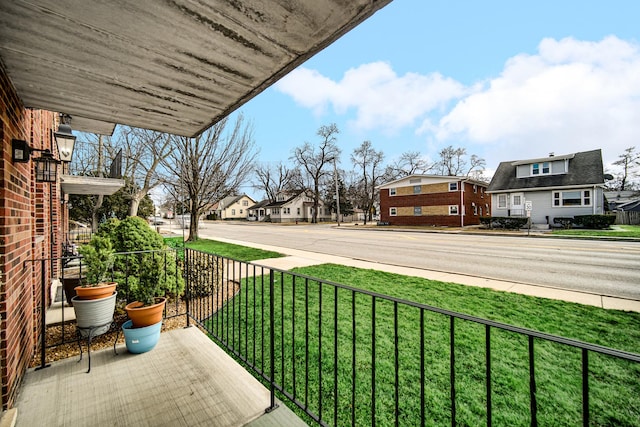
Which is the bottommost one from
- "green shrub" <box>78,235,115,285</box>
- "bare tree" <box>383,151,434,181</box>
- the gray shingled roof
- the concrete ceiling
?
"green shrub" <box>78,235,115,285</box>

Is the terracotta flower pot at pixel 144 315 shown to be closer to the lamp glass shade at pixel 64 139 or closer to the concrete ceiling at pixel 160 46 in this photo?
the concrete ceiling at pixel 160 46

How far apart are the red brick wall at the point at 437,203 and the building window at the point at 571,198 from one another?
6389 millimetres

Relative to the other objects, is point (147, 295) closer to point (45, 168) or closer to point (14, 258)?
point (14, 258)

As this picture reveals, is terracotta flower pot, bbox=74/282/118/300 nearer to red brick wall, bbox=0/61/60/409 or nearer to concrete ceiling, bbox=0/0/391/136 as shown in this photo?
red brick wall, bbox=0/61/60/409

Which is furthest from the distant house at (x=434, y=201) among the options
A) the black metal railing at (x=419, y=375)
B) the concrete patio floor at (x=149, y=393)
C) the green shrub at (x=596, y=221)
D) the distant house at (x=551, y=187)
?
the concrete patio floor at (x=149, y=393)

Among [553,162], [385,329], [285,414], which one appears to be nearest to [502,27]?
[385,329]

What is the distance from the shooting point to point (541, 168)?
23.9 m

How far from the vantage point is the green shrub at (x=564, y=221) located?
2061 centimetres

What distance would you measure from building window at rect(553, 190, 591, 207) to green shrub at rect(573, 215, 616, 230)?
2.01 metres

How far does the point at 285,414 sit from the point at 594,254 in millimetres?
12748

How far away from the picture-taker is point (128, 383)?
2639 millimetres

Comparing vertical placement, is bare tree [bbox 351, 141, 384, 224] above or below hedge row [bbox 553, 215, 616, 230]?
above

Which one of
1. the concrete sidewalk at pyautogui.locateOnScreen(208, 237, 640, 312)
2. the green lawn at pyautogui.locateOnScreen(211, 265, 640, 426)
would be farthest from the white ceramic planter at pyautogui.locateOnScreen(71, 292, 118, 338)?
the concrete sidewalk at pyautogui.locateOnScreen(208, 237, 640, 312)

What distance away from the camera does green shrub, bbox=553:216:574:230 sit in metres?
20.6
